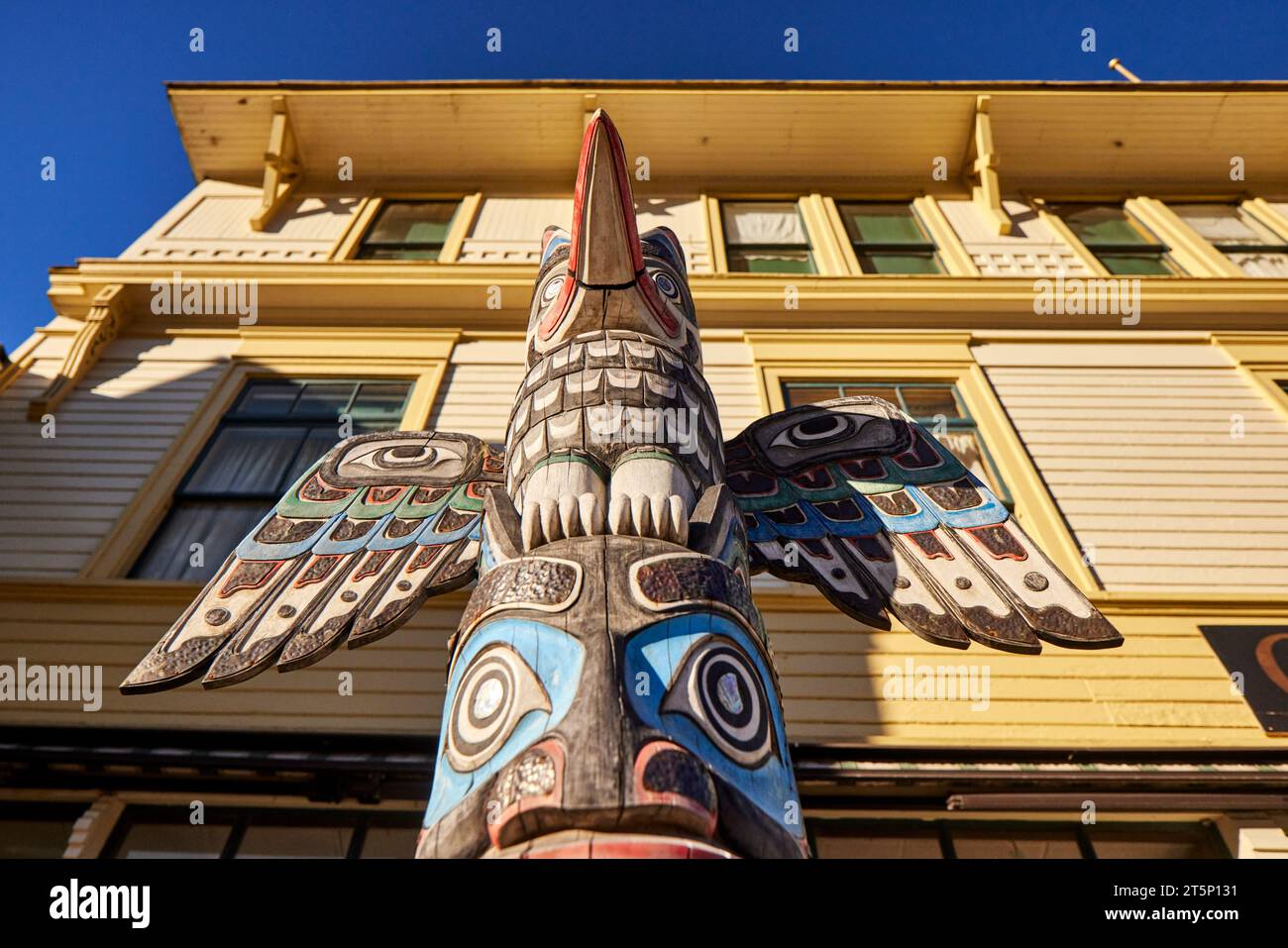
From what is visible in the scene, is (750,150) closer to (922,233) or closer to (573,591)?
(922,233)

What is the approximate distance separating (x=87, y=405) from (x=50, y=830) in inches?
145

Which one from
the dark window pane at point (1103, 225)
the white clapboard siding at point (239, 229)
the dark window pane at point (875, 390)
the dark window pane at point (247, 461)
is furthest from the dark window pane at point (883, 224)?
the dark window pane at point (247, 461)

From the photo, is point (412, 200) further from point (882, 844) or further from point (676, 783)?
point (676, 783)

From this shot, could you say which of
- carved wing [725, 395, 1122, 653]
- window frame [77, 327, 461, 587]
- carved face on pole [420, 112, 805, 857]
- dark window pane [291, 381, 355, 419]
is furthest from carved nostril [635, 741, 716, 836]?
dark window pane [291, 381, 355, 419]

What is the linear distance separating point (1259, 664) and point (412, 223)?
863 cm

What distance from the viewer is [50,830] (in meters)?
3.79

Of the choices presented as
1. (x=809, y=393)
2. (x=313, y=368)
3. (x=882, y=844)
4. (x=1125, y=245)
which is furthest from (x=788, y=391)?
(x=1125, y=245)

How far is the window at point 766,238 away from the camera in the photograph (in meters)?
8.42

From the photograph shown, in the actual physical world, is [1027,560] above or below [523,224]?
below

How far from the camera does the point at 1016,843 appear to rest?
3805mm

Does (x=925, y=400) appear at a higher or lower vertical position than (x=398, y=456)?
lower

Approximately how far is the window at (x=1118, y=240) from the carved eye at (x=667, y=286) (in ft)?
20.3
